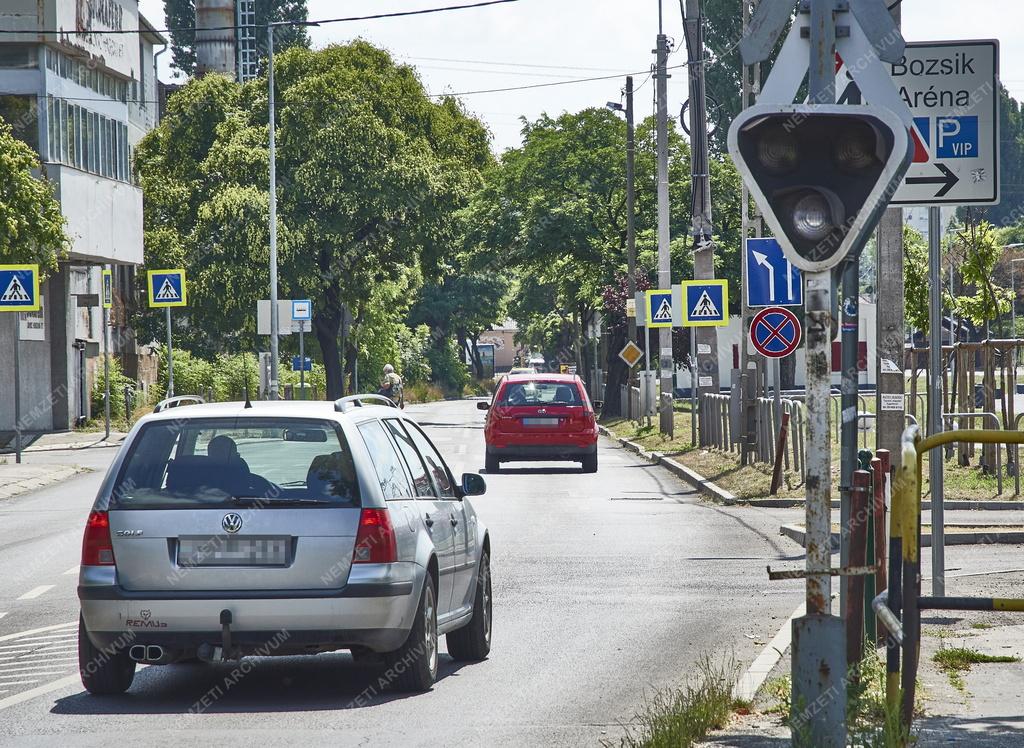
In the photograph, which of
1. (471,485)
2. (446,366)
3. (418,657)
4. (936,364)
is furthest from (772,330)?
(446,366)

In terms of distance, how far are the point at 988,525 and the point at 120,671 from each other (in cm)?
1067

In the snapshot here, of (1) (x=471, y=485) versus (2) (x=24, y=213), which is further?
(2) (x=24, y=213)

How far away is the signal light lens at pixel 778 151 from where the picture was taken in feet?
19.9

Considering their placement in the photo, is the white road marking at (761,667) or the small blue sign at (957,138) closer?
the white road marking at (761,667)

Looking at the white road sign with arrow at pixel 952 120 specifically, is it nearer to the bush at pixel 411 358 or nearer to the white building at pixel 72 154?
the white building at pixel 72 154

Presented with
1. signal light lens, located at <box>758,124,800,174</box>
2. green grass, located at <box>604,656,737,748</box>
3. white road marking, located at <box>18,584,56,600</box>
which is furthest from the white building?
signal light lens, located at <box>758,124,800,174</box>

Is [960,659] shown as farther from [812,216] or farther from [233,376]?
[233,376]

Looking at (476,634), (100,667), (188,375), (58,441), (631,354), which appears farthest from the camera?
(188,375)

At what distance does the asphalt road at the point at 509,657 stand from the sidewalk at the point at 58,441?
17.3m

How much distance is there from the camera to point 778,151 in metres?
6.09

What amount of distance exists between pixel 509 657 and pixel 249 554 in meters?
2.13

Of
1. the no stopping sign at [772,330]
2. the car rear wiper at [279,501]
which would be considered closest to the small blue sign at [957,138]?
the car rear wiper at [279,501]

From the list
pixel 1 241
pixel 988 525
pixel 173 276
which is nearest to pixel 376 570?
pixel 988 525

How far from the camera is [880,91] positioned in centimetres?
630
